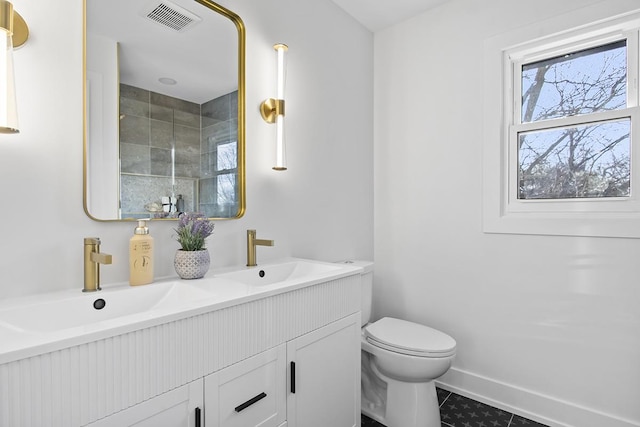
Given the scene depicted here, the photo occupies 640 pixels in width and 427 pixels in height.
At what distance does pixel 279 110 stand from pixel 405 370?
4.50 ft

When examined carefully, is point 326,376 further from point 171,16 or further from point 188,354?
point 171,16

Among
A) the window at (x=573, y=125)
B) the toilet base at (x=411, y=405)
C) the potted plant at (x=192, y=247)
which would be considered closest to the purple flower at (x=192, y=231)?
the potted plant at (x=192, y=247)

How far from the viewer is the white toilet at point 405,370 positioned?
1.61 metres

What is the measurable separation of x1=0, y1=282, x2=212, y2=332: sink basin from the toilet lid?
994mm

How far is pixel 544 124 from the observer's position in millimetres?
1879

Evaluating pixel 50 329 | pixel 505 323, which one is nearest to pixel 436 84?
pixel 505 323

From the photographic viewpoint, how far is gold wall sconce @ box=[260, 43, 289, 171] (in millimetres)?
1668

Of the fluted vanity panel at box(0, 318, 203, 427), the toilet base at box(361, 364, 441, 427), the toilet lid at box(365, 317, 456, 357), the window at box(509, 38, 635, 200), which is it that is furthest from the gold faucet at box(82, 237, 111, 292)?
the window at box(509, 38, 635, 200)

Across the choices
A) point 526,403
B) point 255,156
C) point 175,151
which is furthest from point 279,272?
point 526,403

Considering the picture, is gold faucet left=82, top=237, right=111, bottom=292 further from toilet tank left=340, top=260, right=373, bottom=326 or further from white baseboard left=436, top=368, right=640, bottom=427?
white baseboard left=436, top=368, right=640, bottom=427

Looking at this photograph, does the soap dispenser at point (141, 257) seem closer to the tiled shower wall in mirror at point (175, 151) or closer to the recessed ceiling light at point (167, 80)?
the tiled shower wall in mirror at point (175, 151)

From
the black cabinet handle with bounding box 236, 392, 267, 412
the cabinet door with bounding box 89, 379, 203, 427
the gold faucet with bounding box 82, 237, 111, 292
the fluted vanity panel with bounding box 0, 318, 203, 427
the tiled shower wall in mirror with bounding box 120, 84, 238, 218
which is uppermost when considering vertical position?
the tiled shower wall in mirror with bounding box 120, 84, 238, 218

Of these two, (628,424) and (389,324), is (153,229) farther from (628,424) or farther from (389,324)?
(628,424)

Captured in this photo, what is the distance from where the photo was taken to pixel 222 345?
0.96m
